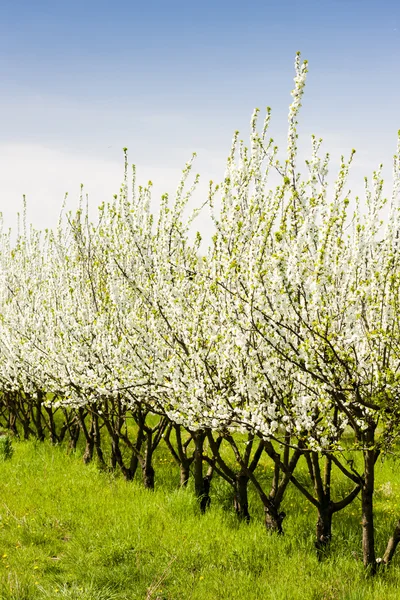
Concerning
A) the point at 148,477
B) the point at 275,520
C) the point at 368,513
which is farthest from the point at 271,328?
the point at 148,477

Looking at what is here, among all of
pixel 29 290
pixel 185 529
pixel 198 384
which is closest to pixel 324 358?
pixel 198 384

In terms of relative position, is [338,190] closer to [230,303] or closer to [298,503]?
[230,303]

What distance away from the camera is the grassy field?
5855 millimetres

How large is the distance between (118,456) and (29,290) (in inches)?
188

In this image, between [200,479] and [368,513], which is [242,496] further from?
[368,513]

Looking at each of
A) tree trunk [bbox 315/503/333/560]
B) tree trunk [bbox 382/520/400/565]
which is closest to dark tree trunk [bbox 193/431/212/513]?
tree trunk [bbox 315/503/333/560]

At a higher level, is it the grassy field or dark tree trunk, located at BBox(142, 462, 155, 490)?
dark tree trunk, located at BBox(142, 462, 155, 490)

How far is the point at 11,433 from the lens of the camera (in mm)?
16094

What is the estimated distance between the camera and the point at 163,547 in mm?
6977

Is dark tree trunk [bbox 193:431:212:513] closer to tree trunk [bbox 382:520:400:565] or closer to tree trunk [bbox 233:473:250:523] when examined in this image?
tree trunk [bbox 233:473:250:523]

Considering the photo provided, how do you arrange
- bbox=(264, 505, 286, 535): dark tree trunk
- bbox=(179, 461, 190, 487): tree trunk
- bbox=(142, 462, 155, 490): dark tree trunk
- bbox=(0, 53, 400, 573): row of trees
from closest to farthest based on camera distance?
bbox=(0, 53, 400, 573): row of trees, bbox=(264, 505, 286, 535): dark tree trunk, bbox=(179, 461, 190, 487): tree trunk, bbox=(142, 462, 155, 490): dark tree trunk

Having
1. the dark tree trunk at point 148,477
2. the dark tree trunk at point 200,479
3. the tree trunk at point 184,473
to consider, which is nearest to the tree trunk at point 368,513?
the dark tree trunk at point 200,479

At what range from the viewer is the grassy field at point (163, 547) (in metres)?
5.86

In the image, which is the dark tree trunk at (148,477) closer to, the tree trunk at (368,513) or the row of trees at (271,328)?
the row of trees at (271,328)
